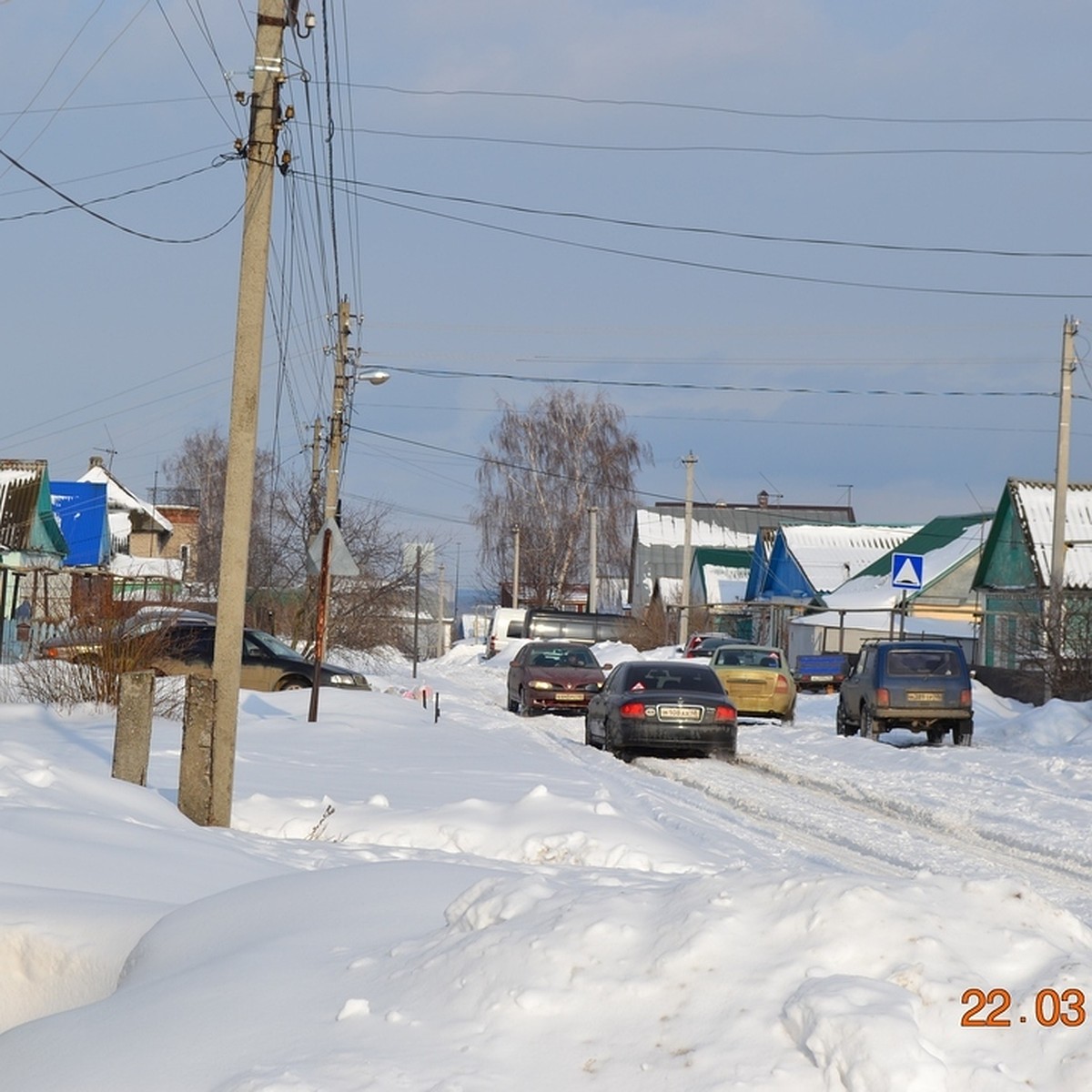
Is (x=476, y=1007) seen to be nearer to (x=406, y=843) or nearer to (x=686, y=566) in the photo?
(x=406, y=843)

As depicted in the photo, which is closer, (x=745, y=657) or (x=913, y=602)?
(x=745, y=657)

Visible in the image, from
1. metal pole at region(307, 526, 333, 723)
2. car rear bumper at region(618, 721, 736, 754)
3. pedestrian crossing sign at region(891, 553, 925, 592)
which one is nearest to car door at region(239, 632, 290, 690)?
metal pole at region(307, 526, 333, 723)

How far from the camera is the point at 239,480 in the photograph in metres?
11.7

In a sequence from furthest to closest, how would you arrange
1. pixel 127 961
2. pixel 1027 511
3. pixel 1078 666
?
pixel 1027 511 → pixel 1078 666 → pixel 127 961

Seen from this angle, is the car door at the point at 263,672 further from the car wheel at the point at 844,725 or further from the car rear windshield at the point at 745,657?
the car wheel at the point at 844,725

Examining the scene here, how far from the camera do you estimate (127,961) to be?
5480mm

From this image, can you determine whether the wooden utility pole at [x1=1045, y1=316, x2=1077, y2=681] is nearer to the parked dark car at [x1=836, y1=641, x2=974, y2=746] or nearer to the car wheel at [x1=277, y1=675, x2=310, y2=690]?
the parked dark car at [x1=836, y1=641, x2=974, y2=746]

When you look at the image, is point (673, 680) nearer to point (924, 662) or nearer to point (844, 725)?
point (924, 662)

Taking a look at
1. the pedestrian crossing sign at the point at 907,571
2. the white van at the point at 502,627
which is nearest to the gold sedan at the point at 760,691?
the pedestrian crossing sign at the point at 907,571

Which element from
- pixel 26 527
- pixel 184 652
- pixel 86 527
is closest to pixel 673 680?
pixel 184 652

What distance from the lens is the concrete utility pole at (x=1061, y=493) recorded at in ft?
98.2

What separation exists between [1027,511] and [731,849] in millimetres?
32679

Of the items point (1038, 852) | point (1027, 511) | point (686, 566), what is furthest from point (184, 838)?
point (686, 566)

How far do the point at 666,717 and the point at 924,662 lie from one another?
5961mm
